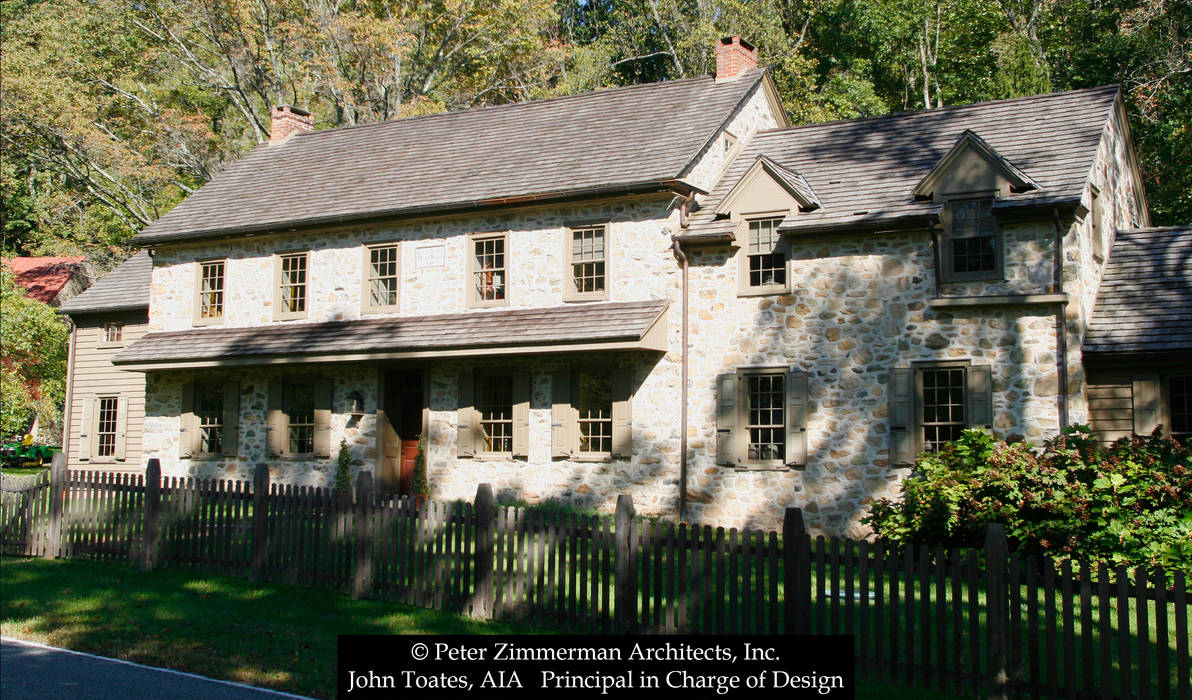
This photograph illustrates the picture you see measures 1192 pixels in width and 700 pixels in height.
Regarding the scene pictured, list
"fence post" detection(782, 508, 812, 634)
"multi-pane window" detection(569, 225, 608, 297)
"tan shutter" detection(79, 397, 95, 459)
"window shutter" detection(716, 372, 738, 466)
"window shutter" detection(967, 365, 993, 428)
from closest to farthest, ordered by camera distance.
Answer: "fence post" detection(782, 508, 812, 634)
"window shutter" detection(967, 365, 993, 428)
"window shutter" detection(716, 372, 738, 466)
"multi-pane window" detection(569, 225, 608, 297)
"tan shutter" detection(79, 397, 95, 459)

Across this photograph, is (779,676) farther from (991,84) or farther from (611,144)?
(991,84)

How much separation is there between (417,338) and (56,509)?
690 centimetres

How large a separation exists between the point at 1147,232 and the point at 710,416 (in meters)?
8.07

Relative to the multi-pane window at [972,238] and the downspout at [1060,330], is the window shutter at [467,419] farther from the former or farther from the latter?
the downspout at [1060,330]

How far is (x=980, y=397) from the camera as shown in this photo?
51.3 feet

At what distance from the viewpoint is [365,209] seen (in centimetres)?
2050

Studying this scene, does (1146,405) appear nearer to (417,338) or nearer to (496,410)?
(496,410)

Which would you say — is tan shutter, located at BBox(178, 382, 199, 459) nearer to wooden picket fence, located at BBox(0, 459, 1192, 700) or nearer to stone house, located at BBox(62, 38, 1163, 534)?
stone house, located at BBox(62, 38, 1163, 534)

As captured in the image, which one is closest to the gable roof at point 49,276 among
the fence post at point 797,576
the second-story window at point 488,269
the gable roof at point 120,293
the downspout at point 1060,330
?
the gable roof at point 120,293

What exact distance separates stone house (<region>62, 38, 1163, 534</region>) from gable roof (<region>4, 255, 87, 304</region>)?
19.3 metres

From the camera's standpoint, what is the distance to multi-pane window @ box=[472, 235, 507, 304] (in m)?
19.5

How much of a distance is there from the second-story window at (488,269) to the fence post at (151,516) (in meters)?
7.87

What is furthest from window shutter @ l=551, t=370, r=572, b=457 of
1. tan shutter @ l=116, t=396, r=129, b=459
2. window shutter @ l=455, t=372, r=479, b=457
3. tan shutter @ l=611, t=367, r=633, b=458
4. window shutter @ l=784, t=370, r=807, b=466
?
tan shutter @ l=116, t=396, r=129, b=459

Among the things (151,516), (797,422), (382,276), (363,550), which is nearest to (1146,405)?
(797,422)
